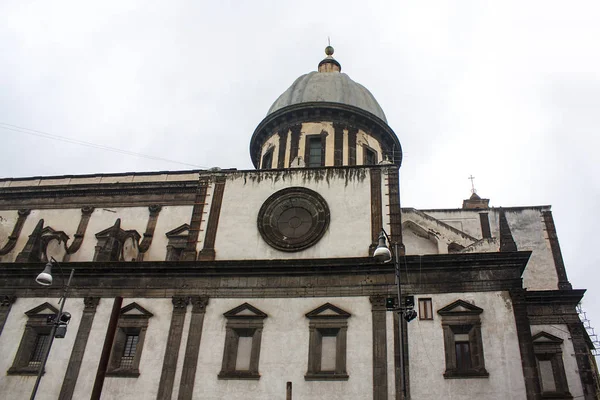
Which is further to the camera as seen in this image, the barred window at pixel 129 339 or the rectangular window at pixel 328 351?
the barred window at pixel 129 339

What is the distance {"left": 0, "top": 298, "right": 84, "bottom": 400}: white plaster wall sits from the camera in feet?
79.8

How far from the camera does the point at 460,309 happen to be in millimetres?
22719

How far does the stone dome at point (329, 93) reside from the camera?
34.0 m

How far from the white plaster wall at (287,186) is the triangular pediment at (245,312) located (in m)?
2.53

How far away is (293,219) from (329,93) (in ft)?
35.4

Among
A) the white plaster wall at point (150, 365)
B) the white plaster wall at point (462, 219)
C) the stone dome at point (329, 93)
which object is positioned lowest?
the white plaster wall at point (150, 365)

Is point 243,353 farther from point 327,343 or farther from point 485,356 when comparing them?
point 485,356

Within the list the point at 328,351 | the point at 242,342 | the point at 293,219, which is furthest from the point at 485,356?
the point at 293,219

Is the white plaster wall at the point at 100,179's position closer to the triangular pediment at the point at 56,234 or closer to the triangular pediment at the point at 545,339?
the triangular pediment at the point at 56,234

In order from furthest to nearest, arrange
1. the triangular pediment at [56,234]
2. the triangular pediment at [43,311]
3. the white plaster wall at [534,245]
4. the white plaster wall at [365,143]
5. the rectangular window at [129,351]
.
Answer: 1. the triangular pediment at [56,234]
2. the white plaster wall at [365,143]
3. the white plaster wall at [534,245]
4. the triangular pediment at [43,311]
5. the rectangular window at [129,351]

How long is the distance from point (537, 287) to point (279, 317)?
49.8ft

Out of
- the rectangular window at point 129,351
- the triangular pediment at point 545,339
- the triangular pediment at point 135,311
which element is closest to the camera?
the rectangular window at point 129,351

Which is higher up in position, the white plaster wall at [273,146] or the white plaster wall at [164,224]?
the white plaster wall at [273,146]

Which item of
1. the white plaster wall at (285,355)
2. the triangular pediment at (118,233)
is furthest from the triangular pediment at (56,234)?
the white plaster wall at (285,355)
